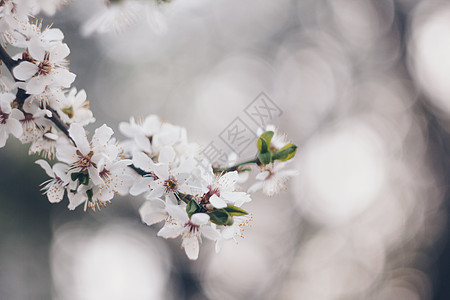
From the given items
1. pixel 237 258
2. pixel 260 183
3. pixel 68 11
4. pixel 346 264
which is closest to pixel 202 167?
pixel 260 183

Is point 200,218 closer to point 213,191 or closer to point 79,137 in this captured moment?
point 213,191

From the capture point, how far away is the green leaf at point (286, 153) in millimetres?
1197

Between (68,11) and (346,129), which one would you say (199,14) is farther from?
(346,129)

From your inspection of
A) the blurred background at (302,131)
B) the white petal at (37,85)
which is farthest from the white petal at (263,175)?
the blurred background at (302,131)

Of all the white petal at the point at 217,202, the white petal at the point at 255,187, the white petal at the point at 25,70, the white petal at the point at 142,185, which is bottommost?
the white petal at the point at 255,187

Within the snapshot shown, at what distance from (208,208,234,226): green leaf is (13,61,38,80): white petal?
24.2 inches

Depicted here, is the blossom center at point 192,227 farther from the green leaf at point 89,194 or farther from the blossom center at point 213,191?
the green leaf at point 89,194

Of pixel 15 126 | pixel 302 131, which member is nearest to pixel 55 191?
pixel 15 126

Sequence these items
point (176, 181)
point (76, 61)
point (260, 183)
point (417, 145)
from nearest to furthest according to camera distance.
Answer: point (176, 181)
point (260, 183)
point (76, 61)
point (417, 145)

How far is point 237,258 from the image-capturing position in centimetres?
757

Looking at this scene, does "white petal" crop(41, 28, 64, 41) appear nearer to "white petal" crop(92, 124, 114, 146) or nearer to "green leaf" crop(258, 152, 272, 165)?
"white petal" crop(92, 124, 114, 146)

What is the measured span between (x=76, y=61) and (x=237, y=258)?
4.77 metres

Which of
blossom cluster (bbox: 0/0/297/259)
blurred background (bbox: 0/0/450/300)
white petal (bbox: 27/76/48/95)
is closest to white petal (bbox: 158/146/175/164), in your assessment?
blossom cluster (bbox: 0/0/297/259)

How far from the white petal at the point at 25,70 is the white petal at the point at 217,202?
0.59 metres
